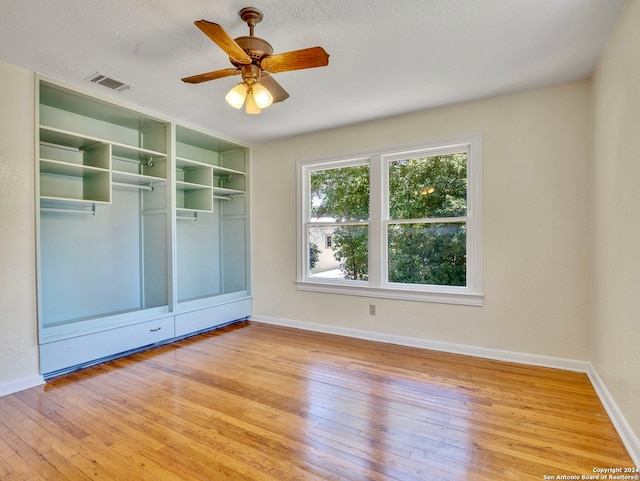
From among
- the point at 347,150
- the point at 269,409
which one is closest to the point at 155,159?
the point at 347,150

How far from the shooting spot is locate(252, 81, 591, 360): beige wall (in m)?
2.95

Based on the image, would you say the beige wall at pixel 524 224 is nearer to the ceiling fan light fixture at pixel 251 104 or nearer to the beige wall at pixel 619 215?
the beige wall at pixel 619 215

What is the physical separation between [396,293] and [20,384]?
11.3 ft

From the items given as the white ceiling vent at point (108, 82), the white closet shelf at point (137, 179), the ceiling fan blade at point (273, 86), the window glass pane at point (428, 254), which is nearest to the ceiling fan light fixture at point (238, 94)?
the ceiling fan blade at point (273, 86)

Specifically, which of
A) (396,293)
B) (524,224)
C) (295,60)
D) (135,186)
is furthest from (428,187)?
(135,186)

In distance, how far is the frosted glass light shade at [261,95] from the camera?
6.98ft

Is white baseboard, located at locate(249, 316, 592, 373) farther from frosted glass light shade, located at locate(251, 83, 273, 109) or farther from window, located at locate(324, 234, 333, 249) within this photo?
frosted glass light shade, located at locate(251, 83, 273, 109)

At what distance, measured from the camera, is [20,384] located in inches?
104

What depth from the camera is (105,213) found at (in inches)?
149

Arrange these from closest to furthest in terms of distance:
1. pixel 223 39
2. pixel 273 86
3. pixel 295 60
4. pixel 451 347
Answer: pixel 223 39, pixel 295 60, pixel 273 86, pixel 451 347

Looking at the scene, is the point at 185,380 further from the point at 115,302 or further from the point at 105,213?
the point at 105,213

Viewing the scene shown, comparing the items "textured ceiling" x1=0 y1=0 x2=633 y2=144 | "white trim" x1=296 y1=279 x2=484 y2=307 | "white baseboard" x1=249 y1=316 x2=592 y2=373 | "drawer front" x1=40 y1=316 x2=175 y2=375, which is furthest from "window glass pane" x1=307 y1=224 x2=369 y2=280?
"drawer front" x1=40 y1=316 x2=175 y2=375

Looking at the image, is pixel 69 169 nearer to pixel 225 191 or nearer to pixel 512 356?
pixel 225 191

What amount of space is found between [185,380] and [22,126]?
7.97 feet
